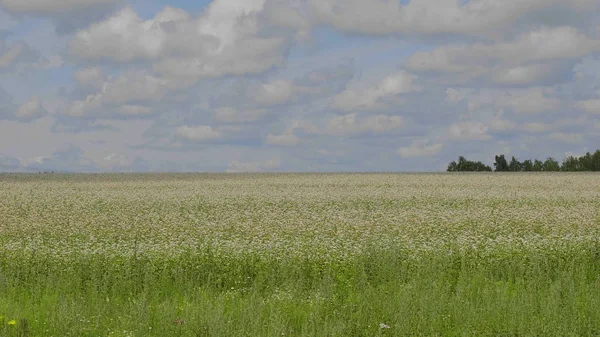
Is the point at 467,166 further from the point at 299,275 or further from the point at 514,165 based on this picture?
the point at 299,275

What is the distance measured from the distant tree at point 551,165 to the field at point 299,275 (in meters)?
68.5

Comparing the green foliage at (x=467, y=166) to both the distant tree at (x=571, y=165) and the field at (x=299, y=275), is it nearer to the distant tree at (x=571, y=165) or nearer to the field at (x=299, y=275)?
the distant tree at (x=571, y=165)

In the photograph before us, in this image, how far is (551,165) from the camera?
91.7m

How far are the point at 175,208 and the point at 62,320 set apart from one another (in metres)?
19.0

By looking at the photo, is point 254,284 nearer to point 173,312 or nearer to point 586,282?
point 173,312

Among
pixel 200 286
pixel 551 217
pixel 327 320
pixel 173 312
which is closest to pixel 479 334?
pixel 327 320

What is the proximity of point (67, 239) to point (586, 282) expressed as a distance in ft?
44.4

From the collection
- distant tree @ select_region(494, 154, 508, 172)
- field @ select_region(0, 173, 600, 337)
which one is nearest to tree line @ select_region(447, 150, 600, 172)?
distant tree @ select_region(494, 154, 508, 172)

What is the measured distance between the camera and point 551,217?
81.5 feet

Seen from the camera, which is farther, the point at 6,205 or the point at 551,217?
the point at 6,205

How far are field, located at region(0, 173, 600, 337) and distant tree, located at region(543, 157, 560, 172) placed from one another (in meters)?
68.5

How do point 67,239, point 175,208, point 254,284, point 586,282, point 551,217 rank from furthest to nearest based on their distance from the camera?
point 175,208 → point 551,217 → point 67,239 → point 586,282 → point 254,284

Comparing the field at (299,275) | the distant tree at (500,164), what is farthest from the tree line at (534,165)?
the field at (299,275)

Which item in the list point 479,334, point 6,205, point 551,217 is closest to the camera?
point 479,334
